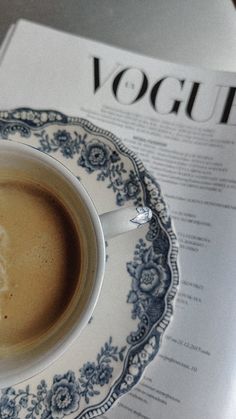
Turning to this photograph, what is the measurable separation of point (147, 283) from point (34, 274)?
0.13 meters

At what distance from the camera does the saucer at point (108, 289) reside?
1.56ft

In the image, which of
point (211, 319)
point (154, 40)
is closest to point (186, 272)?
point (211, 319)

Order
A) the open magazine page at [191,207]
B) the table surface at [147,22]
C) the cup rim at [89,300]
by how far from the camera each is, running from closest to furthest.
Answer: the cup rim at [89,300] → the open magazine page at [191,207] → the table surface at [147,22]

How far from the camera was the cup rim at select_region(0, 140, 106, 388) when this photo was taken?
1.37 feet

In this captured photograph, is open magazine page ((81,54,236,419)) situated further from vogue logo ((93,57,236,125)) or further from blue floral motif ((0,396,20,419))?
blue floral motif ((0,396,20,419))

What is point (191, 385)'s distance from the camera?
1.70ft

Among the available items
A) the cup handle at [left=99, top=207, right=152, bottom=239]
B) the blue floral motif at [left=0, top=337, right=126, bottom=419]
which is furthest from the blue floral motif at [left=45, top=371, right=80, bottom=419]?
the cup handle at [left=99, top=207, right=152, bottom=239]

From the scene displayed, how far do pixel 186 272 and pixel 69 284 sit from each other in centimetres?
15

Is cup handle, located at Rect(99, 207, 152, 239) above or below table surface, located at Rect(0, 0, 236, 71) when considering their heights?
below

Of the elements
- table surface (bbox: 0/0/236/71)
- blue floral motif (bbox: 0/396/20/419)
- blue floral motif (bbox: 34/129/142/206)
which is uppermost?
table surface (bbox: 0/0/236/71)

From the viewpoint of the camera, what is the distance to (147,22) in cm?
68

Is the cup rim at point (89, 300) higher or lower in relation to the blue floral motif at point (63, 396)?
higher

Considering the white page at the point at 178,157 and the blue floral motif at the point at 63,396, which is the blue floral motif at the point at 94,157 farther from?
the blue floral motif at the point at 63,396

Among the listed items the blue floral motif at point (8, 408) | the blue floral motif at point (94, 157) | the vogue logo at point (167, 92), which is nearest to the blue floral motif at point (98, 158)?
the blue floral motif at point (94, 157)
